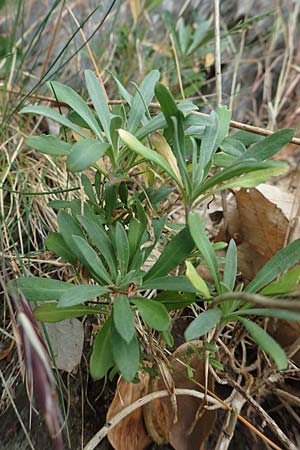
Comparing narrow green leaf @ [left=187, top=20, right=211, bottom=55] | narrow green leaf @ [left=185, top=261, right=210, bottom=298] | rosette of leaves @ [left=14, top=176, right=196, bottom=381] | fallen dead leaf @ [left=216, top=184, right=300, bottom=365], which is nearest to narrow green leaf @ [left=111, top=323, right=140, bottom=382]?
rosette of leaves @ [left=14, top=176, right=196, bottom=381]

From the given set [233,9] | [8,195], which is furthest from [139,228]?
[233,9]

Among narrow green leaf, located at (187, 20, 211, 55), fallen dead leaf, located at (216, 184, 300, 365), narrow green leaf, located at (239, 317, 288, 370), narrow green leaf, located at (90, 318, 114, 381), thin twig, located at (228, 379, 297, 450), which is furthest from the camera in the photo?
narrow green leaf, located at (187, 20, 211, 55)

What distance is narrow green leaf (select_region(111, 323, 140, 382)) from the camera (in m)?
0.59

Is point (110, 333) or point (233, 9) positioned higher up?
point (233, 9)

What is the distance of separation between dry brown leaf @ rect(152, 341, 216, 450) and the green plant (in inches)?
5.4

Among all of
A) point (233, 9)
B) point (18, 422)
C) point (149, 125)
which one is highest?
point (233, 9)

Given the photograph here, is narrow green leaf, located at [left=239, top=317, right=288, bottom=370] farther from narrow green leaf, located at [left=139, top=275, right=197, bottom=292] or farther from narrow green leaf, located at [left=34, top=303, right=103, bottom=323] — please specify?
narrow green leaf, located at [left=34, top=303, right=103, bottom=323]

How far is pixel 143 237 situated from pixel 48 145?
0.61 feet

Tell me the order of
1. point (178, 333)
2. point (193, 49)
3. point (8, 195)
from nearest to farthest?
Answer: point (178, 333) → point (8, 195) → point (193, 49)

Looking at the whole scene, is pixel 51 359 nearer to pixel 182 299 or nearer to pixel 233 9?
pixel 182 299

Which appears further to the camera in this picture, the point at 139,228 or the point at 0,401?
the point at 0,401

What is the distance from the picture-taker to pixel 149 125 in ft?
2.31

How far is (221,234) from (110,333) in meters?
0.48

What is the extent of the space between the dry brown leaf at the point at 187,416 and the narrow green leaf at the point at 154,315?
0.68 ft
